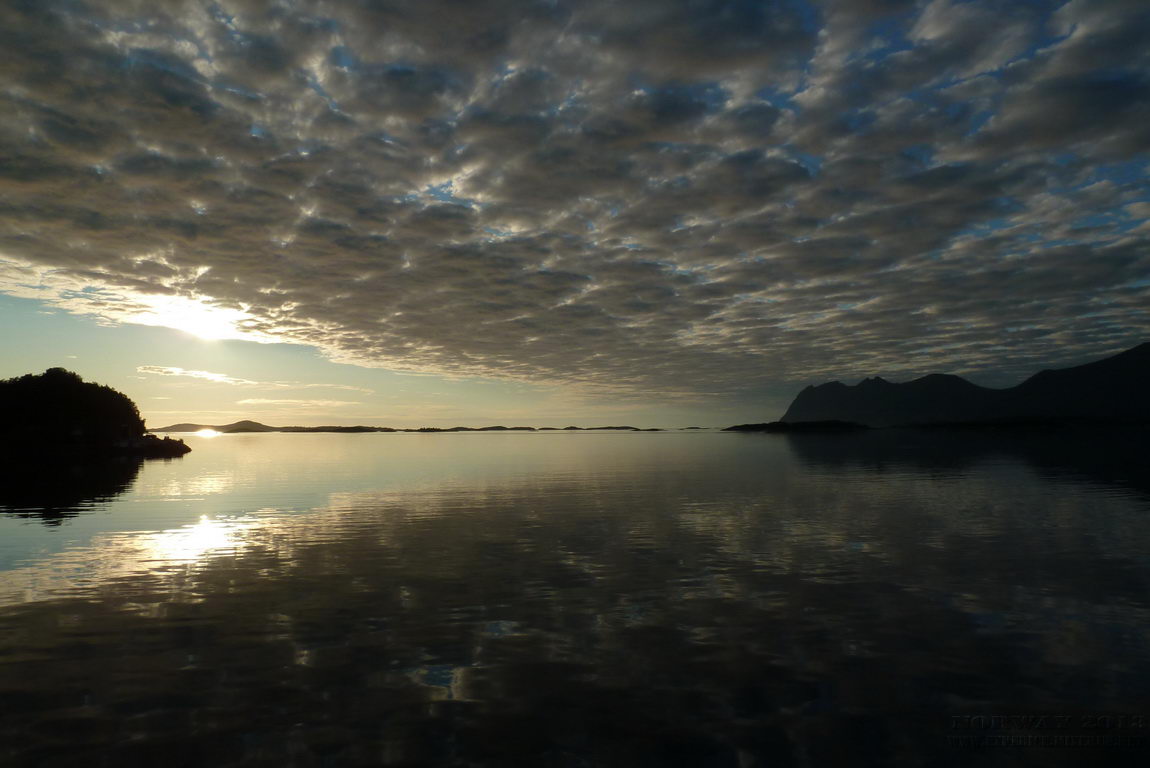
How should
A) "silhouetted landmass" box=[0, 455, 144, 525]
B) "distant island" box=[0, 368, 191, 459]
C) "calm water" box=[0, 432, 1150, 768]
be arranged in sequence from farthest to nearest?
"distant island" box=[0, 368, 191, 459], "silhouetted landmass" box=[0, 455, 144, 525], "calm water" box=[0, 432, 1150, 768]

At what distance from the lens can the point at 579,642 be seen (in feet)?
56.7

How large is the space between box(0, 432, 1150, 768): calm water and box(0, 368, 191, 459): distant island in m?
132

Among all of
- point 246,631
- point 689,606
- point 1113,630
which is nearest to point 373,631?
point 246,631

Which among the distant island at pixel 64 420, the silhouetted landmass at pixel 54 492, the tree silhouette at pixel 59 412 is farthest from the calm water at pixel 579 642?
the tree silhouette at pixel 59 412

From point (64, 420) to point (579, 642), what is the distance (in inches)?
6957

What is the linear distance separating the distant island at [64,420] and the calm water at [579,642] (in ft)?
433

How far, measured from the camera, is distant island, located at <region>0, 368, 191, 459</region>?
456 ft

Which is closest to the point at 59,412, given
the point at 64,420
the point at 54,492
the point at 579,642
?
the point at 64,420

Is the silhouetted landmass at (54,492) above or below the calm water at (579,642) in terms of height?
above

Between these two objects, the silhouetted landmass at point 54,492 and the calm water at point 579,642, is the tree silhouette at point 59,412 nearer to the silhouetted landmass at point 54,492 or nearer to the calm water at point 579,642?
the silhouetted landmass at point 54,492

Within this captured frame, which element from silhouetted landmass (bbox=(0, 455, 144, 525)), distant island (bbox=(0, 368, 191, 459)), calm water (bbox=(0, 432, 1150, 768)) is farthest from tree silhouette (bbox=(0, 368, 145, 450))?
calm water (bbox=(0, 432, 1150, 768))

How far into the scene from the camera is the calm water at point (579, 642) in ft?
38.4

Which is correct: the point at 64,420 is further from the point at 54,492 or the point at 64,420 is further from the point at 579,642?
the point at 579,642

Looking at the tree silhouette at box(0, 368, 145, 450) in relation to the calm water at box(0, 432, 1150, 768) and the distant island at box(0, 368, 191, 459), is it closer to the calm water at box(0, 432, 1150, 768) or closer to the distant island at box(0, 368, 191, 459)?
the distant island at box(0, 368, 191, 459)
